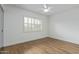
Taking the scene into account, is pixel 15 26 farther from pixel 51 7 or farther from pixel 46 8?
pixel 51 7

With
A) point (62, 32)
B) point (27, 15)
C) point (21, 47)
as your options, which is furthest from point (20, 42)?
point (62, 32)

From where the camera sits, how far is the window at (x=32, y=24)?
186 centimetres

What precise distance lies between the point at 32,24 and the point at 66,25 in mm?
870

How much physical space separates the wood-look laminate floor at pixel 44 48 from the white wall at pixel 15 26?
0.42ft

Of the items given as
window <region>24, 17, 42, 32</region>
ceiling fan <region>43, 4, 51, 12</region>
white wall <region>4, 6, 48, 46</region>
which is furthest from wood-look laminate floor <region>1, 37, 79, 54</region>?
ceiling fan <region>43, 4, 51, 12</region>

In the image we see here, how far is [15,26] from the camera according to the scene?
180cm

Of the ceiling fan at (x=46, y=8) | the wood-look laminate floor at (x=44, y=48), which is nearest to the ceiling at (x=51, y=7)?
the ceiling fan at (x=46, y=8)

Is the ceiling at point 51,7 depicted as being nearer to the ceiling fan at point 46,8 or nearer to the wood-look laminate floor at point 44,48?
the ceiling fan at point 46,8

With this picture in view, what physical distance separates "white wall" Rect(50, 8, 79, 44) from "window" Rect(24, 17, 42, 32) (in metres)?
0.35
